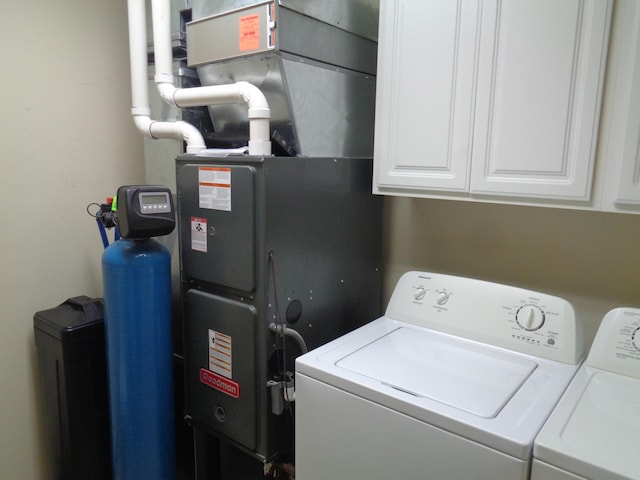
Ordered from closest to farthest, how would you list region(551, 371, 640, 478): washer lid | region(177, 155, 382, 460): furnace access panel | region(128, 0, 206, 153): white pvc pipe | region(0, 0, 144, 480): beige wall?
region(551, 371, 640, 478): washer lid → region(177, 155, 382, 460): furnace access panel → region(128, 0, 206, 153): white pvc pipe → region(0, 0, 144, 480): beige wall

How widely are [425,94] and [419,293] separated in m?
0.66

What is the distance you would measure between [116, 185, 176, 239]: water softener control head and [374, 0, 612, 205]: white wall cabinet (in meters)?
0.74

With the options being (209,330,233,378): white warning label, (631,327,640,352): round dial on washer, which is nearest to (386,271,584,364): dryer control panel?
(631,327,640,352): round dial on washer

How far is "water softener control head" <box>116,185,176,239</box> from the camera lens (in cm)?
153

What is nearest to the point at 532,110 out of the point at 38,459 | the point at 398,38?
the point at 398,38

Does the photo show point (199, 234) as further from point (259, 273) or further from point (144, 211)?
point (259, 273)

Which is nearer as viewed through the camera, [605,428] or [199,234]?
[605,428]

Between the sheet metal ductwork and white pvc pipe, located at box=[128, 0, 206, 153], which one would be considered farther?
white pvc pipe, located at box=[128, 0, 206, 153]

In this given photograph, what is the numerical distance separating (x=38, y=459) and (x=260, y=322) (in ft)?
4.46

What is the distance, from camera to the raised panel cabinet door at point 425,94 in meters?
1.38

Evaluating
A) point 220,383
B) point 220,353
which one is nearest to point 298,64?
point 220,353

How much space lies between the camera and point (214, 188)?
1513mm

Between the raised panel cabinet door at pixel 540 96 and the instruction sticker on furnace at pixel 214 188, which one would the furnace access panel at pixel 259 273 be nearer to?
the instruction sticker on furnace at pixel 214 188

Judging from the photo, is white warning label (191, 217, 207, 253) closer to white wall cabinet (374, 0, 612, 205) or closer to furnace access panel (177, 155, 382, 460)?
furnace access panel (177, 155, 382, 460)
